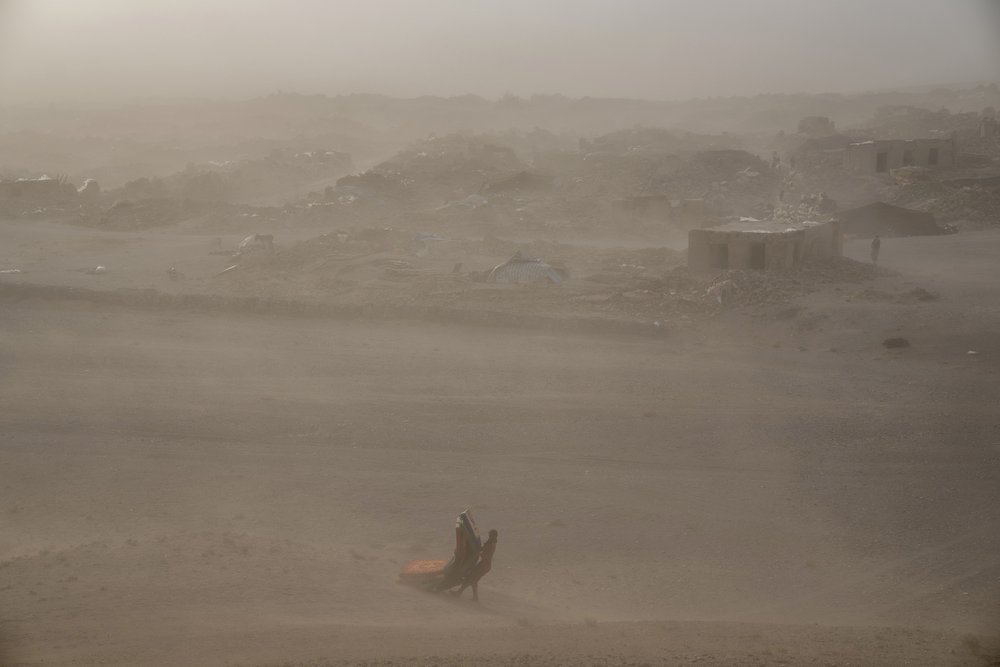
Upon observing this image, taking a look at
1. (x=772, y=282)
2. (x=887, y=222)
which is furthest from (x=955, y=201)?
(x=772, y=282)

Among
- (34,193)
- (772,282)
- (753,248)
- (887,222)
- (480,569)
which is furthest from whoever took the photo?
(34,193)

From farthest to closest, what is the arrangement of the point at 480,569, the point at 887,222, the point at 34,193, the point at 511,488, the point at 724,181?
1. the point at 724,181
2. the point at 34,193
3. the point at 887,222
4. the point at 511,488
5. the point at 480,569

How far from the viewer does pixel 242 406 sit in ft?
45.2

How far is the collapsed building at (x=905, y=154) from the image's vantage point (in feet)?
124

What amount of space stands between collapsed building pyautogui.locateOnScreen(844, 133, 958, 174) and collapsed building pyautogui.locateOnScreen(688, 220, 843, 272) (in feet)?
59.3

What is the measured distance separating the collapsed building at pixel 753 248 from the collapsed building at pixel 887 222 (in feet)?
25.9

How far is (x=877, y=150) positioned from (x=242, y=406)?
31.9m

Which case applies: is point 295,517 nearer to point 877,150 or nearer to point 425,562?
point 425,562

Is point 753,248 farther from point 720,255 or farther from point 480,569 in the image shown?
point 480,569

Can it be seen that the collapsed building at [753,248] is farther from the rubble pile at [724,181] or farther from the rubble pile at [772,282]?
the rubble pile at [724,181]

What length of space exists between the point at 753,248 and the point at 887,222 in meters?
10.6

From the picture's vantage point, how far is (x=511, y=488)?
11.1 metres

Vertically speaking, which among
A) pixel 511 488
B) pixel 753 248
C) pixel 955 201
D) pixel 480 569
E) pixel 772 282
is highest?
pixel 955 201

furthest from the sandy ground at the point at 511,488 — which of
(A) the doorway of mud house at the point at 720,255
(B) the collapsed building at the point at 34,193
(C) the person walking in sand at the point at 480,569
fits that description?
(B) the collapsed building at the point at 34,193
